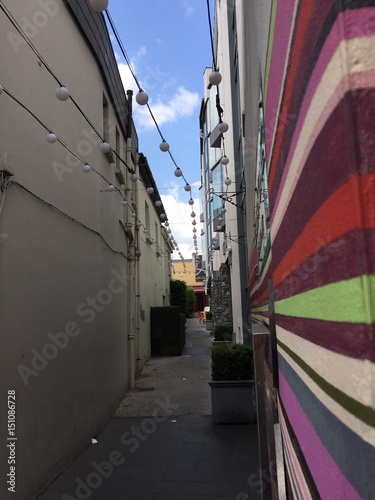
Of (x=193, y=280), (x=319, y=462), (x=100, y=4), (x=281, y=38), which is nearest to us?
(x=319, y=462)

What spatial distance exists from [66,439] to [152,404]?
10.1 feet

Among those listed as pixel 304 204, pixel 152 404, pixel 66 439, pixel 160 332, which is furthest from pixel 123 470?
pixel 160 332

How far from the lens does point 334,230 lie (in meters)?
0.59

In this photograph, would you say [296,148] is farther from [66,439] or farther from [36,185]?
[66,439]

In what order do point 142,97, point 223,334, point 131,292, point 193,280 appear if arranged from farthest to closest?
point 193,280 < point 223,334 < point 131,292 < point 142,97

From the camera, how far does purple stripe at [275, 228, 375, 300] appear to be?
1.64 ft

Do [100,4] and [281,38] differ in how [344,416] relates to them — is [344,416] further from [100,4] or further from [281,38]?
[100,4]

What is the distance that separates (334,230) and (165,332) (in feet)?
45.4

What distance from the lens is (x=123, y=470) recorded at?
14.8 ft

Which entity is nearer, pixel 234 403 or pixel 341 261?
pixel 341 261

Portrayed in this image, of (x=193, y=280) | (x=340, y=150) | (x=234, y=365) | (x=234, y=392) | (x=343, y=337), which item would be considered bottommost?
(x=234, y=392)

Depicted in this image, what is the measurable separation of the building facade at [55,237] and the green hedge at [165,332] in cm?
619

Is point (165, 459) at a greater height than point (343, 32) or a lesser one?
lesser

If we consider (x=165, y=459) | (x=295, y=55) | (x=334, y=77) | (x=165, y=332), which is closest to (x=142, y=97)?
(x=295, y=55)
